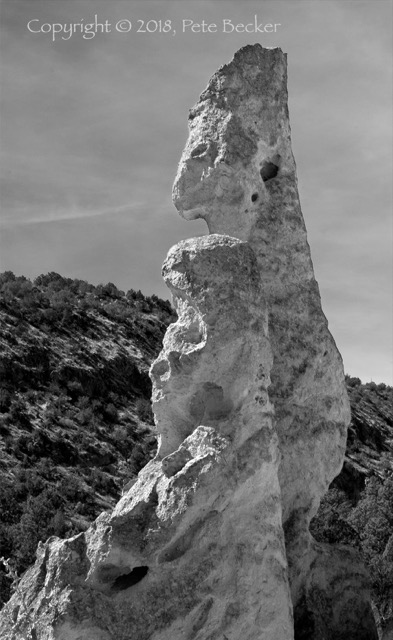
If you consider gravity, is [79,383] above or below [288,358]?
above

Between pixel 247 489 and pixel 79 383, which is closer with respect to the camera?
pixel 247 489

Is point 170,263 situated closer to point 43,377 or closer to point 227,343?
point 227,343

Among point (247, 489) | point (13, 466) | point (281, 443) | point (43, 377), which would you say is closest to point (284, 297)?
point (281, 443)

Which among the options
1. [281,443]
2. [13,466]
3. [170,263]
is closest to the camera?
[170,263]

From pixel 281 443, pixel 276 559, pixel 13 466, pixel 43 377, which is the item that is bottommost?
pixel 276 559

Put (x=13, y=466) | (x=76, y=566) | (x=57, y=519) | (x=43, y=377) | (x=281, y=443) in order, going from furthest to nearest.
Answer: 1. (x=43, y=377)
2. (x=13, y=466)
3. (x=57, y=519)
4. (x=281, y=443)
5. (x=76, y=566)

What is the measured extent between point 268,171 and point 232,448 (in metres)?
4.37

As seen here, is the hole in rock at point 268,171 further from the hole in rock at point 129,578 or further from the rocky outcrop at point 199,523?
the hole in rock at point 129,578

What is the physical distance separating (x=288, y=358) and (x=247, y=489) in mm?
2445

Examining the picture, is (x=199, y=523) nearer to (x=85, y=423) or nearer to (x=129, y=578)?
(x=129, y=578)

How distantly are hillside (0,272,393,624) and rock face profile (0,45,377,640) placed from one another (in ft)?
35.8

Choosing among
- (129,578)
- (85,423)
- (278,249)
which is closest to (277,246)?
(278,249)

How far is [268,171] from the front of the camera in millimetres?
15578

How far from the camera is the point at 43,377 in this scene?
46.3 metres
